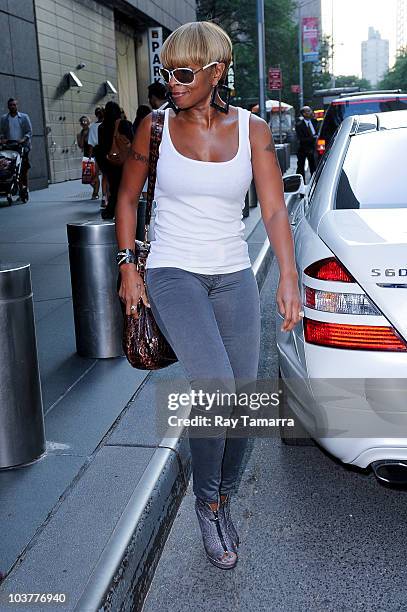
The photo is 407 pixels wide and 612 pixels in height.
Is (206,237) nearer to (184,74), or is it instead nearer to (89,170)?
(184,74)

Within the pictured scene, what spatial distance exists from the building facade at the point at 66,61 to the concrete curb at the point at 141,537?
50.7ft

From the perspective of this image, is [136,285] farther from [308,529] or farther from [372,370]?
[308,529]

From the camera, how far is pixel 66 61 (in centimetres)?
2334

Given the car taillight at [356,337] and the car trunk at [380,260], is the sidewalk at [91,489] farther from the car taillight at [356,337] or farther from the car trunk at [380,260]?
the car trunk at [380,260]

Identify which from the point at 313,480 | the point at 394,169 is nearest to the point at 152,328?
the point at 313,480

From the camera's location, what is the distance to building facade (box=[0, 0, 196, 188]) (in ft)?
62.5

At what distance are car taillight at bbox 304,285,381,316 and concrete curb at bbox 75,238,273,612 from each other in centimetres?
102

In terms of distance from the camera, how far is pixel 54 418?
4.28 m


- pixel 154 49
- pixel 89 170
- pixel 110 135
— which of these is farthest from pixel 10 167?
pixel 154 49

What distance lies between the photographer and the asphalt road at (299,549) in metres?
2.83

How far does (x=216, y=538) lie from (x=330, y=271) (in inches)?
43.0

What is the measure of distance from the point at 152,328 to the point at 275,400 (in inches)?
78.4

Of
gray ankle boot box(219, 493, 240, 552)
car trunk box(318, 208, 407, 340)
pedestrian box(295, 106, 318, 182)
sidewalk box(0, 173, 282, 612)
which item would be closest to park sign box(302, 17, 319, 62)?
pedestrian box(295, 106, 318, 182)

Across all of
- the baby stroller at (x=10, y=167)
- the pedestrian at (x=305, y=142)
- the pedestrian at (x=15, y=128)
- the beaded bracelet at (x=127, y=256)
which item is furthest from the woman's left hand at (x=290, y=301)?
the pedestrian at (x=305, y=142)
